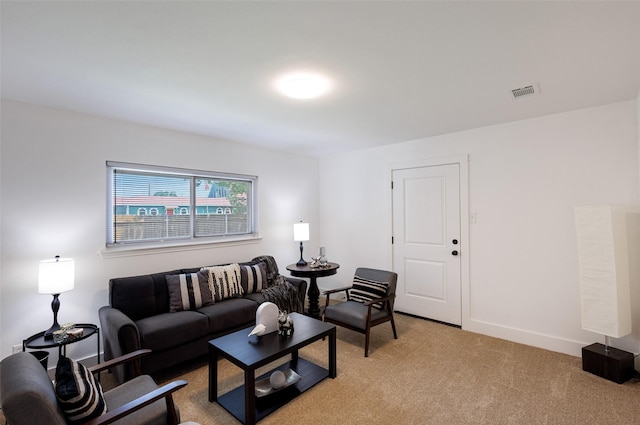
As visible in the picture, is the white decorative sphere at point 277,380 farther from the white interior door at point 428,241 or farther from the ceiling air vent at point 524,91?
the ceiling air vent at point 524,91

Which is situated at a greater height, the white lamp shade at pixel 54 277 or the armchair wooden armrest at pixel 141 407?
the white lamp shade at pixel 54 277

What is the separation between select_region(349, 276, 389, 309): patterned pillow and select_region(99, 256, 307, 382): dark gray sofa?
3.48ft

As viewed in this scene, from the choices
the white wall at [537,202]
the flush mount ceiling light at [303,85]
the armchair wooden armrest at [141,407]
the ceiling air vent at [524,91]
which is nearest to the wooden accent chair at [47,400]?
the armchair wooden armrest at [141,407]

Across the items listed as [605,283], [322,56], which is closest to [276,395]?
[322,56]

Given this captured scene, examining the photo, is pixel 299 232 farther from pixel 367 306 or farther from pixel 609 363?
pixel 609 363

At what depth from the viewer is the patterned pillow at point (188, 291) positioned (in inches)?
120

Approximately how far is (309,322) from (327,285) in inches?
95.3

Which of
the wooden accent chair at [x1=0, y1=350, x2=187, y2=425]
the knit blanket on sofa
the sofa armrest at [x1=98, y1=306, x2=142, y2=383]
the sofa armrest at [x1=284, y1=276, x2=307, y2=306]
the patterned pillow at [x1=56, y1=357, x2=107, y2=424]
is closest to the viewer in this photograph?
the wooden accent chair at [x1=0, y1=350, x2=187, y2=425]

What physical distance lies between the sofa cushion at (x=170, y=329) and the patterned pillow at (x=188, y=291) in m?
0.14

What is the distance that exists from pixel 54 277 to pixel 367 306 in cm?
279

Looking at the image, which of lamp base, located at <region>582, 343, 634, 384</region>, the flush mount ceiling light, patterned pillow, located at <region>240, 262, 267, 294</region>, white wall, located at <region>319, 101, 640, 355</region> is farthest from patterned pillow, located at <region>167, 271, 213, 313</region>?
lamp base, located at <region>582, 343, 634, 384</region>

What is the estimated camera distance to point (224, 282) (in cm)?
340

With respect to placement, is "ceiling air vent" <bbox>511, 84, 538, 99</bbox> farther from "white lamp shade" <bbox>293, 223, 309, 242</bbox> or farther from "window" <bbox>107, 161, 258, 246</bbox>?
"window" <bbox>107, 161, 258, 246</bbox>

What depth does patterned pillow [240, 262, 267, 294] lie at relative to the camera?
140 inches
